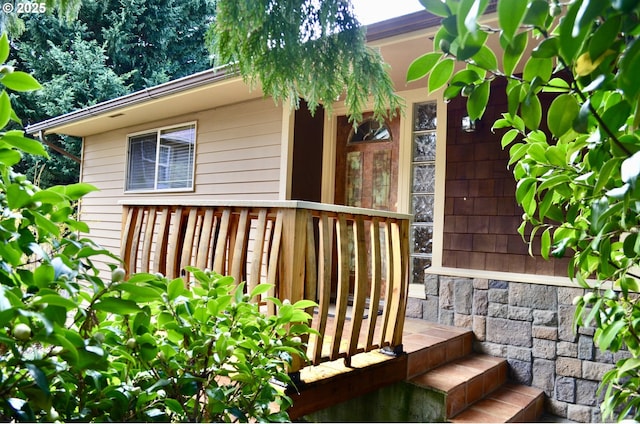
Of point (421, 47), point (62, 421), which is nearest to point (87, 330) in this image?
point (62, 421)

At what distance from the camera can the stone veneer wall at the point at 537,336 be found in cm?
335

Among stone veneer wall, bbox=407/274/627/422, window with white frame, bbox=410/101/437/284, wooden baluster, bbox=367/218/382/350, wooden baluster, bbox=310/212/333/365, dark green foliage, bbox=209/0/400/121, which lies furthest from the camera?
window with white frame, bbox=410/101/437/284

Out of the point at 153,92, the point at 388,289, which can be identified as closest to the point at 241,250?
the point at 388,289

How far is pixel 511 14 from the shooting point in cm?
54

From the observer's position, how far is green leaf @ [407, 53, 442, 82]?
0.76 m

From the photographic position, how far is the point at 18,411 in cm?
69

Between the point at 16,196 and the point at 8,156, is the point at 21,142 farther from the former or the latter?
the point at 16,196

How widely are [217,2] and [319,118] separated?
336 cm

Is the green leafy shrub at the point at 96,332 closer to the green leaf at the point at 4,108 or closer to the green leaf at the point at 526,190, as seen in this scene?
the green leaf at the point at 4,108

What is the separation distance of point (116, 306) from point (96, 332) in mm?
200

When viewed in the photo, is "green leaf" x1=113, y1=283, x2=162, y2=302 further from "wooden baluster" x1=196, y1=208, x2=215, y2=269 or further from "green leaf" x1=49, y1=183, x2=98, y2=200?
"wooden baluster" x1=196, y1=208, x2=215, y2=269

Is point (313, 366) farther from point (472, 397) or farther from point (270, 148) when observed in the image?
point (270, 148)

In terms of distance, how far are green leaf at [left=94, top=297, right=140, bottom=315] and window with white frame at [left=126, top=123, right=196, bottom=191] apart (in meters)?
5.44

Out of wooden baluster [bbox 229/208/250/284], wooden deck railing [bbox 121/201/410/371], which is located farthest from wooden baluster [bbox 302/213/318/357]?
wooden baluster [bbox 229/208/250/284]
